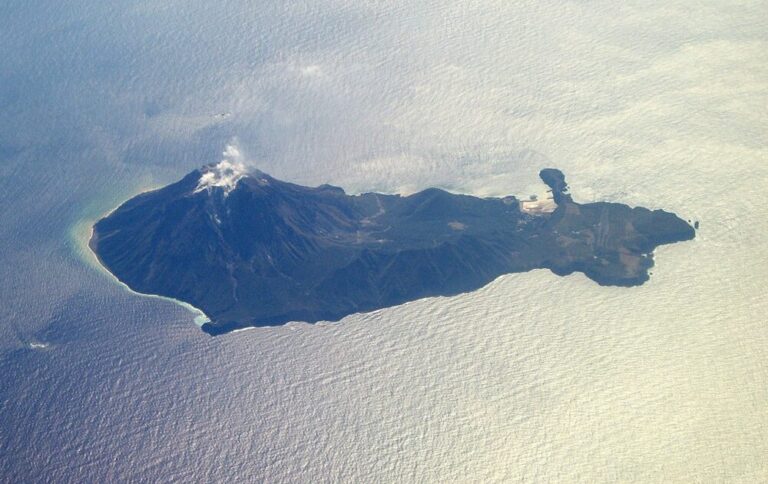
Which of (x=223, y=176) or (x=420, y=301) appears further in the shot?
(x=223, y=176)

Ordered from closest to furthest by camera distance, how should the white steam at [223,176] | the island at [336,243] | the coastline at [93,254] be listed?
1. the coastline at [93,254]
2. the island at [336,243]
3. the white steam at [223,176]

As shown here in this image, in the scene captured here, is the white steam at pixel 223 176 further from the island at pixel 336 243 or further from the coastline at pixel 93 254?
the coastline at pixel 93 254


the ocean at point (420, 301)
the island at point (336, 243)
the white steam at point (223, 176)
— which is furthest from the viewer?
the white steam at point (223, 176)

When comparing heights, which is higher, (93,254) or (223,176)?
(223,176)

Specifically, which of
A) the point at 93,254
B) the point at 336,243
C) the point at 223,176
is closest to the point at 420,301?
the point at 336,243

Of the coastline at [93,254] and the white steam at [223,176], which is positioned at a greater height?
the white steam at [223,176]

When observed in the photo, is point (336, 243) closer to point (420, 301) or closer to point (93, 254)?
point (420, 301)

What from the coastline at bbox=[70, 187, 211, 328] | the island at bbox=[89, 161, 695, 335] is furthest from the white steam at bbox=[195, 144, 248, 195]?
the coastline at bbox=[70, 187, 211, 328]

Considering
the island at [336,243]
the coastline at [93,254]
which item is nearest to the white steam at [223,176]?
the island at [336,243]

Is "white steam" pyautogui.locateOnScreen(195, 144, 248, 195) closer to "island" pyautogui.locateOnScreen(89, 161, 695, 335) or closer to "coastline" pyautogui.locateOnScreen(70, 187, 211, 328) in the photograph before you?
"island" pyautogui.locateOnScreen(89, 161, 695, 335)

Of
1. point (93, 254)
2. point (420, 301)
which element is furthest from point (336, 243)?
point (93, 254)
